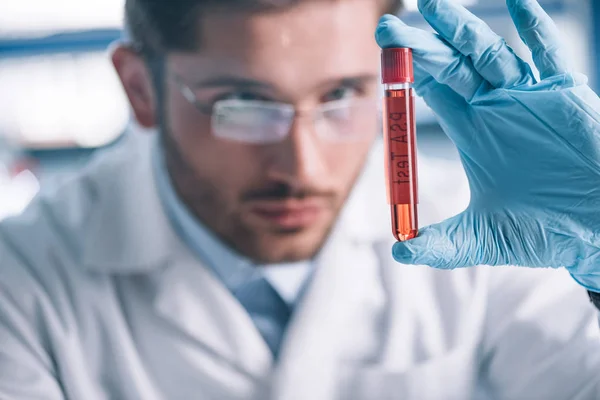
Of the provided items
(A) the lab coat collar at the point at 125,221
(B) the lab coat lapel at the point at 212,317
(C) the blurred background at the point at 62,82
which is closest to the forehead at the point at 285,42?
(A) the lab coat collar at the point at 125,221

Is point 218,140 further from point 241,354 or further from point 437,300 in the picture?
point 437,300

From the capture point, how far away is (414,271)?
1.25m

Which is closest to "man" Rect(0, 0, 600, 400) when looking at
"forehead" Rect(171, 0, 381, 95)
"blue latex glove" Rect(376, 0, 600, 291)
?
"forehead" Rect(171, 0, 381, 95)

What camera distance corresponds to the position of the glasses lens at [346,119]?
115 centimetres

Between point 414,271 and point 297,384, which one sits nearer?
point 297,384

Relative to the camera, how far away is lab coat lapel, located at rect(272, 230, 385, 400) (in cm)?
114

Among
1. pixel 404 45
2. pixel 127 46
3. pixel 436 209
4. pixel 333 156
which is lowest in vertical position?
pixel 436 209

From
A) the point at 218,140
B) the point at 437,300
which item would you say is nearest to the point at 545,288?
the point at 437,300

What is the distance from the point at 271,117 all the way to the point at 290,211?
20cm

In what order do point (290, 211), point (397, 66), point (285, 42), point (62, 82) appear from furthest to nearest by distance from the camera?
point (62, 82), point (290, 211), point (285, 42), point (397, 66)

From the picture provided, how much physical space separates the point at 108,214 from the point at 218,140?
287 mm

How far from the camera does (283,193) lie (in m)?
1.20

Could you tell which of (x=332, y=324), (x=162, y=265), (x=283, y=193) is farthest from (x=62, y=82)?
(x=332, y=324)

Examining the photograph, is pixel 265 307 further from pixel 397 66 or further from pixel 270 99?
pixel 397 66
